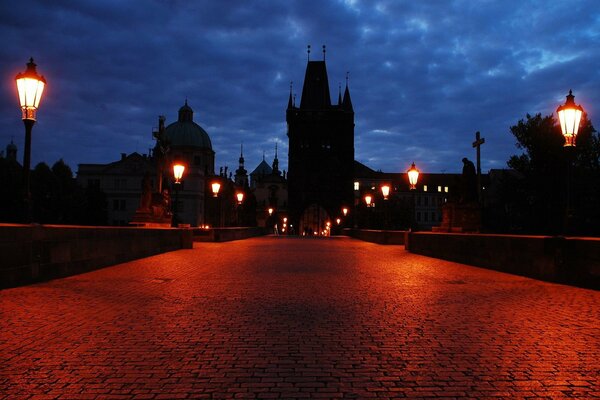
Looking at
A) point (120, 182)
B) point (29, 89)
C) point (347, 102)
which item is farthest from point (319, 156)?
point (29, 89)

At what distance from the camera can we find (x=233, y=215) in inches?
1849

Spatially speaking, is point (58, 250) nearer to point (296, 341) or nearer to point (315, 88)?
point (296, 341)

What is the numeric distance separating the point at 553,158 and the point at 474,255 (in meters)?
43.2

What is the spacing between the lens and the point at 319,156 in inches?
4126

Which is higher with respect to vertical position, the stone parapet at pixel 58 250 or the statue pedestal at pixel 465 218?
the statue pedestal at pixel 465 218

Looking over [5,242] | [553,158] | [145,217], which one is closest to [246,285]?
[5,242]

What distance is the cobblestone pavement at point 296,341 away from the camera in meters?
4.52

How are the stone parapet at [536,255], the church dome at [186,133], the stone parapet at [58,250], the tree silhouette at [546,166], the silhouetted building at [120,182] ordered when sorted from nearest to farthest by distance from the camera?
the stone parapet at [58,250]
the stone parapet at [536,255]
the tree silhouette at [546,166]
the silhouetted building at [120,182]
the church dome at [186,133]

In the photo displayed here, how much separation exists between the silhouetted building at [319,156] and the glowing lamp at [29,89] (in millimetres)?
91370

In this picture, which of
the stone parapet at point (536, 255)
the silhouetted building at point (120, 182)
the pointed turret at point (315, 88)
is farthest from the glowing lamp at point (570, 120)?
the silhouetted building at point (120, 182)

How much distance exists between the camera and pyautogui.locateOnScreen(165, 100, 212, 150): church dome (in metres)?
114

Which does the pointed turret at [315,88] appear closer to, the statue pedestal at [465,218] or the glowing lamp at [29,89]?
the statue pedestal at [465,218]

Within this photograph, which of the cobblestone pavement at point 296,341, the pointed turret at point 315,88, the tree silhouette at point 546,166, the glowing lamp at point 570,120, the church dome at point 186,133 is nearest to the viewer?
the cobblestone pavement at point 296,341

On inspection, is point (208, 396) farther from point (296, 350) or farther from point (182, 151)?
point (182, 151)
